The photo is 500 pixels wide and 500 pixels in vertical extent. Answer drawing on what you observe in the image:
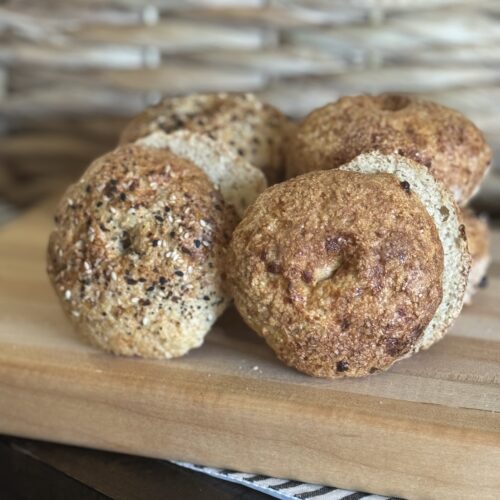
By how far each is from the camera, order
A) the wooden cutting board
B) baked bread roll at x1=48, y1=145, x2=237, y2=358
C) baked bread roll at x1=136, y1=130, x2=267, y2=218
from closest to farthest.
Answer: the wooden cutting board < baked bread roll at x1=48, y1=145, x2=237, y2=358 < baked bread roll at x1=136, y1=130, x2=267, y2=218

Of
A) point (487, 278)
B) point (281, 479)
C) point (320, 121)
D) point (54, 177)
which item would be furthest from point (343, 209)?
point (54, 177)

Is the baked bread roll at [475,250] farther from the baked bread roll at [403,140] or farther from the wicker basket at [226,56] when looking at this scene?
the wicker basket at [226,56]

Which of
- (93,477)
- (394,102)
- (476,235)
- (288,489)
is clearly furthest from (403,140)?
(93,477)

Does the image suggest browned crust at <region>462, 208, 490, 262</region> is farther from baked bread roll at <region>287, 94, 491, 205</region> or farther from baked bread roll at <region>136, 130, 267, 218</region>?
baked bread roll at <region>136, 130, 267, 218</region>

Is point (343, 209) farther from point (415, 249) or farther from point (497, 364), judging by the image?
point (497, 364)

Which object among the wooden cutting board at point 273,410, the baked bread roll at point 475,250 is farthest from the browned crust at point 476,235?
the wooden cutting board at point 273,410

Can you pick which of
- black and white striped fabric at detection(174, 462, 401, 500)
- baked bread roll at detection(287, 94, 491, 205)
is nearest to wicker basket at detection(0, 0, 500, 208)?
baked bread roll at detection(287, 94, 491, 205)
